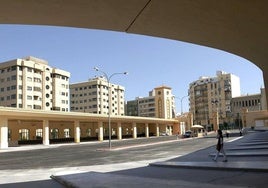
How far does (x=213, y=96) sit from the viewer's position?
15775 centimetres

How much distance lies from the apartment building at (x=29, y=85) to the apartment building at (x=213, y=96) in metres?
60.0

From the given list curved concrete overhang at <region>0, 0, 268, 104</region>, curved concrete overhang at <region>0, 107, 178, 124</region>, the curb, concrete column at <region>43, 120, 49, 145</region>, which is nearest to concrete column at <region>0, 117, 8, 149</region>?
curved concrete overhang at <region>0, 107, 178, 124</region>

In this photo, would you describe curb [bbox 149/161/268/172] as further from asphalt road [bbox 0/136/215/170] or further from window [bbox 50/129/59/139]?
window [bbox 50/129/59/139]

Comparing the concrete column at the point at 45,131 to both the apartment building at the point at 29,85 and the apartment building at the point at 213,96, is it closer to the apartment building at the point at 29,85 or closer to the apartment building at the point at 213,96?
the apartment building at the point at 29,85

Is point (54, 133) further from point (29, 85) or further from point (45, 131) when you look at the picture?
point (29, 85)

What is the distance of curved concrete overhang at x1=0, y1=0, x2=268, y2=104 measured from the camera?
6.02 metres

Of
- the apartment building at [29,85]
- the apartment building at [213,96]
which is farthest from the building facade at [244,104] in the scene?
the apartment building at [29,85]

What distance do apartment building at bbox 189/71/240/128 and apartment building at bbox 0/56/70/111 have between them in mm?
60019

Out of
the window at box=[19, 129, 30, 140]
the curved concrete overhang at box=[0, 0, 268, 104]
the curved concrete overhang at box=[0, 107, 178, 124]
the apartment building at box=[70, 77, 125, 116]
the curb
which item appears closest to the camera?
the curved concrete overhang at box=[0, 0, 268, 104]

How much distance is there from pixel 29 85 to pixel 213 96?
269ft

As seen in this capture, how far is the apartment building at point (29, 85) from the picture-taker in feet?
349

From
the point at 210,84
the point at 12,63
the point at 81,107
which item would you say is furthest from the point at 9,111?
the point at 210,84

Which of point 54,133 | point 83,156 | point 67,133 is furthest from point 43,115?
point 67,133

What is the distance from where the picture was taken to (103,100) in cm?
15650
